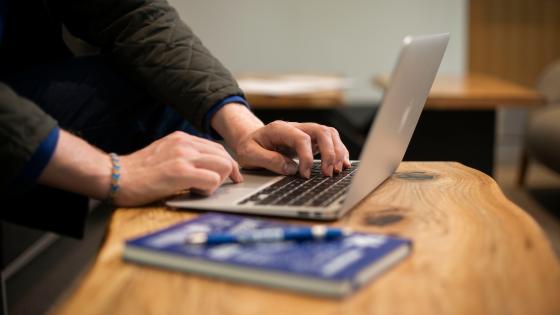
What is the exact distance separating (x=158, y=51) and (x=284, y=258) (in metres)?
0.61

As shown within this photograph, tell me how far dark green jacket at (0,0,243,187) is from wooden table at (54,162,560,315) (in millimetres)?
330

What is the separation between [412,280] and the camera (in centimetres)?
55

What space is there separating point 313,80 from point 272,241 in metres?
1.82

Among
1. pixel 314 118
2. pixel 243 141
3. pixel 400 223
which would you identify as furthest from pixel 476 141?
pixel 400 223

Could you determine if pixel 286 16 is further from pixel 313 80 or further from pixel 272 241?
pixel 272 241

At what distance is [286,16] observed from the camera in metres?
3.72

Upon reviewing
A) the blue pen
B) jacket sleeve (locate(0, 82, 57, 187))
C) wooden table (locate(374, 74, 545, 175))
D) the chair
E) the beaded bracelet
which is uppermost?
jacket sleeve (locate(0, 82, 57, 187))

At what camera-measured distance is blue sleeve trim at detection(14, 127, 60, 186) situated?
766mm

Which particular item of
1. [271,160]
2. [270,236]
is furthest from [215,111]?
[270,236]

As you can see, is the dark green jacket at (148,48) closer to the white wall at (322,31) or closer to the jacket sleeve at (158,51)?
the jacket sleeve at (158,51)

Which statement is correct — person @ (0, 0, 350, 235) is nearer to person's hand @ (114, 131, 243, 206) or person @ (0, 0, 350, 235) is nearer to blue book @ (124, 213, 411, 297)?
person's hand @ (114, 131, 243, 206)

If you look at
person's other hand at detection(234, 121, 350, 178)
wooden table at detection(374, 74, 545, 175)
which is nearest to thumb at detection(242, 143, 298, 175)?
person's other hand at detection(234, 121, 350, 178)

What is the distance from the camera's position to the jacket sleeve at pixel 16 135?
0.75 metres

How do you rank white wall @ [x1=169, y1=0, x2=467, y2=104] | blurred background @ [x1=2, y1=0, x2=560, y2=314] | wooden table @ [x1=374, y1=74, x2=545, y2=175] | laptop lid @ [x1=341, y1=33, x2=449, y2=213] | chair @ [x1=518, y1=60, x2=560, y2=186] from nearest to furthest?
laptop lid @ [x1=341, y1=33, x2=449, y2=213] → wooden table @ [x1=374, y1=74, x2=545, y2=175] → chair @ [x1=518, y1=60, x2=560, y2=186] → blurred background @ [x1=2, y1=0, x2=560, y2=314] → white wall @ [x1=169, y1=0, x2=467, y2=104]
